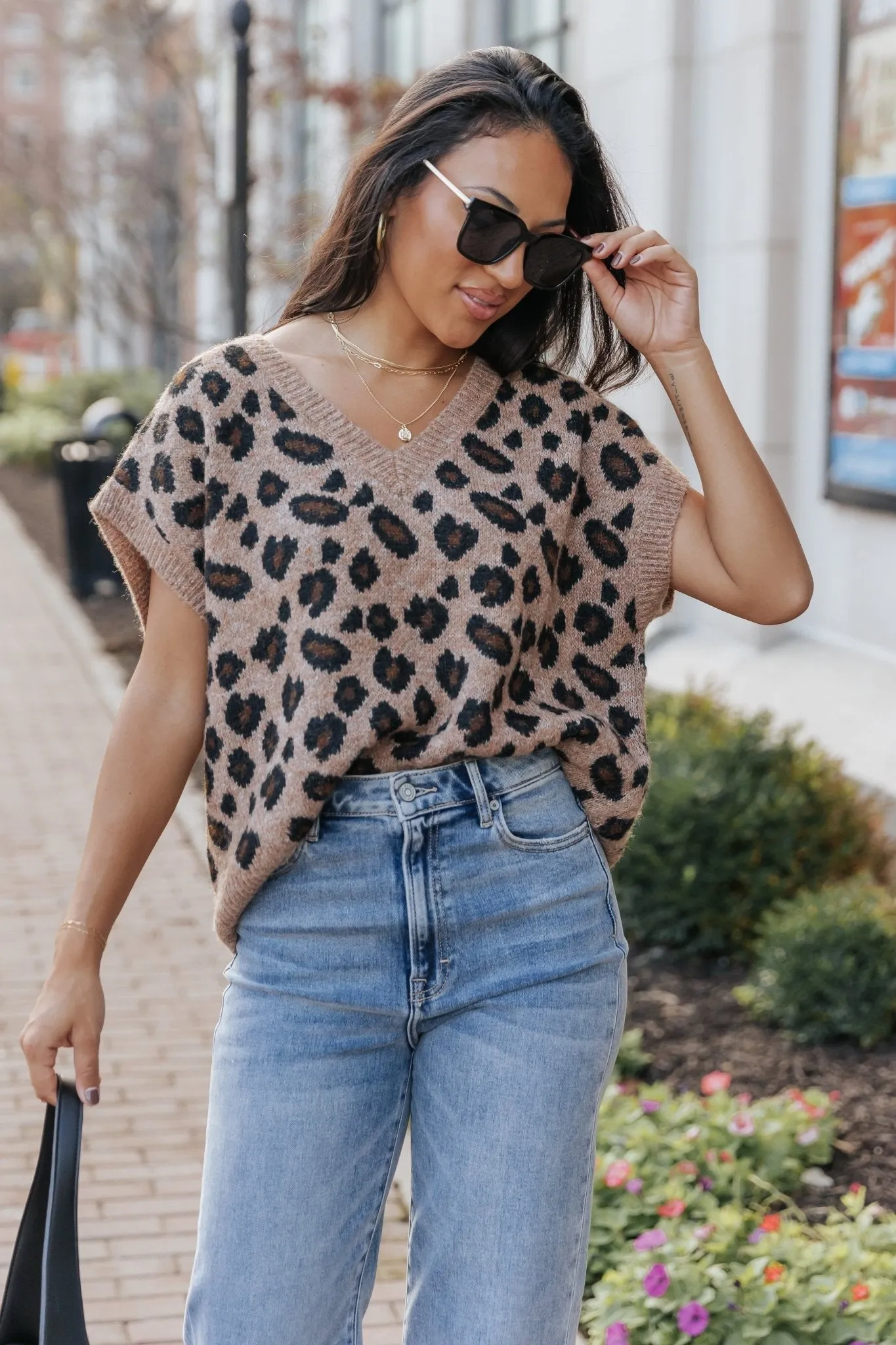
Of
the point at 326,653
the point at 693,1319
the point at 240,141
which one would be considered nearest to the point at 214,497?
the point at 326,653

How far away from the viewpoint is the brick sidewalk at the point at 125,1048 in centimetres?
359

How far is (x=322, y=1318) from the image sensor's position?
2.04 meters

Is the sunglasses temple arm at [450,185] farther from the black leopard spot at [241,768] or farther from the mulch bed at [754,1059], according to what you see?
the mulch bed at [754,1059]

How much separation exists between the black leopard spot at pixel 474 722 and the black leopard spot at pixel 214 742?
0.30 m

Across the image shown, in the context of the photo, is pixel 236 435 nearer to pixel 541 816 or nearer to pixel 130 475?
pixel 130 475

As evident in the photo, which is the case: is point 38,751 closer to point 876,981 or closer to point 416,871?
point 876,981

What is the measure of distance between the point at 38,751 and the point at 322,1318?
692 centimetres

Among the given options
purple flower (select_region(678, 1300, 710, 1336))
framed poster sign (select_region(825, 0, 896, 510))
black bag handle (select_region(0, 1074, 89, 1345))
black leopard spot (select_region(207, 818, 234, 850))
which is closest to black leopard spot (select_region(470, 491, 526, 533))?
black leopard spot (select_region(207, 818, 234, 850))

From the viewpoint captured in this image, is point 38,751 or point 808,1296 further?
point 38,751

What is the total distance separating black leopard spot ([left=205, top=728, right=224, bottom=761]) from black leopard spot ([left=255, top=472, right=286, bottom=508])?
0.92 feet

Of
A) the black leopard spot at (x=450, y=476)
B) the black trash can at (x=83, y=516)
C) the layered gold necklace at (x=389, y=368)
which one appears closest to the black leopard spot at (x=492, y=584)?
the black leopard spot at (x=450, y=476)

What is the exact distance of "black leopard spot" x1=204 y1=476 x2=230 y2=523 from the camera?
210 cm

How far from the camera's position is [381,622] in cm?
206

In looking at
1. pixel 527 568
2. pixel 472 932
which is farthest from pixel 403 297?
pixel 472 932
